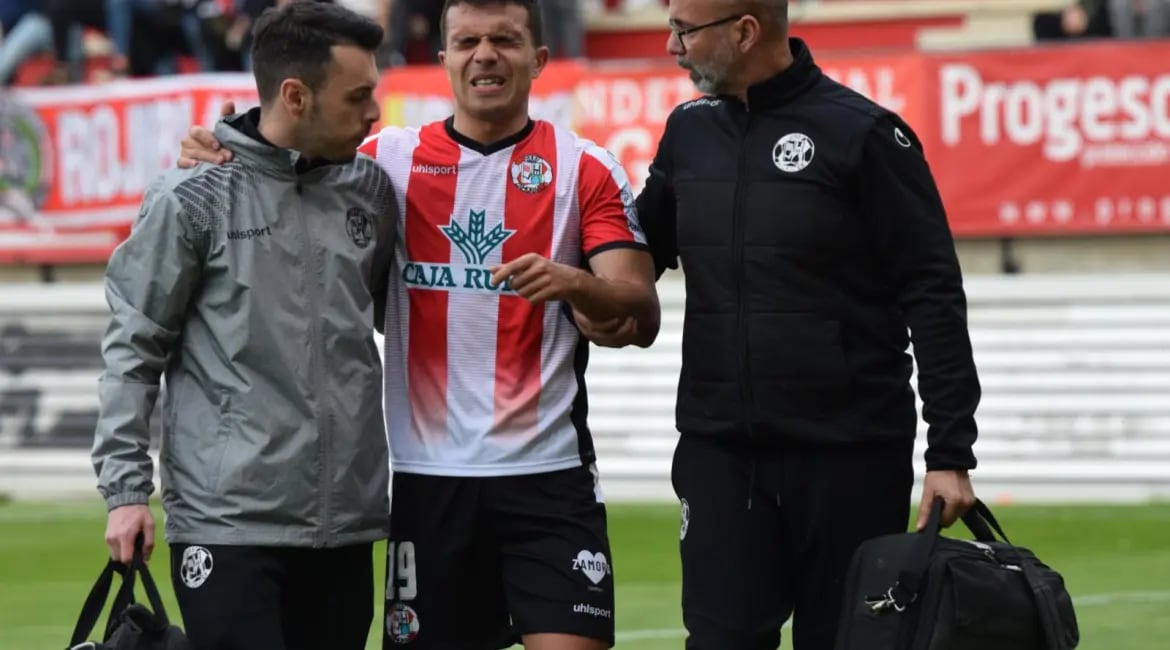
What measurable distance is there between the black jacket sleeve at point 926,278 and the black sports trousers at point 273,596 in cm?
147

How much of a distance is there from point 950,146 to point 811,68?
32.0ft

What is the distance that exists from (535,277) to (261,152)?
77 cm

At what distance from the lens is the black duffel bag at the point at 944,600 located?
5117mm

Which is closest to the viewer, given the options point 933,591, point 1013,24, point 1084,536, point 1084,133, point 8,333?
point 933,591

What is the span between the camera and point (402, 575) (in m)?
5.65

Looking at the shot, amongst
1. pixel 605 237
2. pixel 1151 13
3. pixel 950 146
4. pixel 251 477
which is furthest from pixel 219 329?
pixel 1151 13

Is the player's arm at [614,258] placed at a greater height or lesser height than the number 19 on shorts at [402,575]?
greater

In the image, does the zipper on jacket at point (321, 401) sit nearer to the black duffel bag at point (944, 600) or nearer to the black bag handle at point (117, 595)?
the black bag handle at point (117, 595)

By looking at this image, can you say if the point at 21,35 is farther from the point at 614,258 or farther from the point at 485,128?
the point at 614,258

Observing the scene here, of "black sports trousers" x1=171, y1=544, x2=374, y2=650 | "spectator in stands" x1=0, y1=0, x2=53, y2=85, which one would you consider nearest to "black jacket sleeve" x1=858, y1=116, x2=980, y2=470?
"black sports trousers" x1=171, y1=544, x2=374, y2=650

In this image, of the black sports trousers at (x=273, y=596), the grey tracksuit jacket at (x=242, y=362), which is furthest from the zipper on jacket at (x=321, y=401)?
the black sports trousers at (x=273, y=596)

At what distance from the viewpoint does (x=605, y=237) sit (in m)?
5.63

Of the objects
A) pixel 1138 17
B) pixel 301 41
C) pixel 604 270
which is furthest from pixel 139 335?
pixel 1138 17

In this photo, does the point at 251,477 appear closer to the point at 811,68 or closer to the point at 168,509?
the point at 168,509
